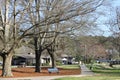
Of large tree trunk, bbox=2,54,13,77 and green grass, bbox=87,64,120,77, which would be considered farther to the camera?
green grass, bbox=87,64,120,77

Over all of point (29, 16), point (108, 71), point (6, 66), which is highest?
point (29, 16)

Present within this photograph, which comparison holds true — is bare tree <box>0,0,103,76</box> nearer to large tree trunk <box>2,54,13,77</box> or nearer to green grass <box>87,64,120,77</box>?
large tree trunk <box>2,54,13,77</box>

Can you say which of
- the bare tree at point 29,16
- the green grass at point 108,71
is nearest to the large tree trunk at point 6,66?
the bare tree at point 29,16

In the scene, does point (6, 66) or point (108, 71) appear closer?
point (6, 66)

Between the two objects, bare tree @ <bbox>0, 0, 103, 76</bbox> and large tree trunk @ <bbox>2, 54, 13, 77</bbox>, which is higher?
bare tree @ <bbox>0, 0, 103, 76</bbox>

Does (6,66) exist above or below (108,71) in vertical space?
above

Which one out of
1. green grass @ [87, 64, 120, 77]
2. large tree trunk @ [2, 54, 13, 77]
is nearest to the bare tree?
large tree trunk @ [2, 54, 13, 77]

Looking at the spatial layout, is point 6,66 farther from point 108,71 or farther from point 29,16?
→ point 108,71

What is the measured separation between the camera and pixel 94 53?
11538 cm

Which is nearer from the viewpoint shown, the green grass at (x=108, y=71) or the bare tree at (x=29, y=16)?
the bare tree at (x=29, y=16)

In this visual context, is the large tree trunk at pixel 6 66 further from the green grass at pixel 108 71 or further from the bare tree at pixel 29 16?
the green grass at pixel 108 71

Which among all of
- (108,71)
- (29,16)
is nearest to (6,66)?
(29,16)

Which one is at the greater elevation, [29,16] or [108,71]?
[29,16]

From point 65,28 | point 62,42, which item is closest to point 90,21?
point 65,28
